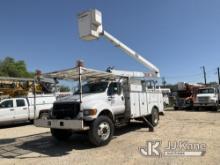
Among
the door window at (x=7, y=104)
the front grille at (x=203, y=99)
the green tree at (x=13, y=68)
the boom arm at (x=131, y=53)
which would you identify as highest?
the green tree at (x=13, y=68)

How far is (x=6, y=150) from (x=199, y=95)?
20836mm

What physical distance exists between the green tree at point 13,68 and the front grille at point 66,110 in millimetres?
54264

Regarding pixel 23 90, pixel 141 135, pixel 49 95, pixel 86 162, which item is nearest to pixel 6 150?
pixel 86 162

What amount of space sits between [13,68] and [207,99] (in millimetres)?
50900

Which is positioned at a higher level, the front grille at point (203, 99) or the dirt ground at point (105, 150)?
the front grille at point (203, 99)

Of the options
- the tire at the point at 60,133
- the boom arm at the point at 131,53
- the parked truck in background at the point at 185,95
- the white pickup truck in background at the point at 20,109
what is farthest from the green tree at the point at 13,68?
the tire at the point at 60,133

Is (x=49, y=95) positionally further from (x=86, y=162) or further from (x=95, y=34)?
(x=86, y=162)

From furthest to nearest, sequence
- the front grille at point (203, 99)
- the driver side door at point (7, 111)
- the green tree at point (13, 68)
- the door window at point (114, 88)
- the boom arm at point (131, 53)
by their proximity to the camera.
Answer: the green tree at point (13, 68), the front grille at point (203, 99), the driver side door at point (7, 111), the boom arm at point (131, 53), the door window at point (114, 88)

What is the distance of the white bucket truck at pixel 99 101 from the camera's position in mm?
8016

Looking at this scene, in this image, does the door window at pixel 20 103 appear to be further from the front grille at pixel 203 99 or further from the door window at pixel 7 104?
the front grille at pixel 203 99

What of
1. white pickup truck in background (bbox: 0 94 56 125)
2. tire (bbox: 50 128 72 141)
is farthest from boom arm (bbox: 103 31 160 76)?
white pickup truck in background (bbox: 0 94 56 125)

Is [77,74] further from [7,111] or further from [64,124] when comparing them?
[7,111]

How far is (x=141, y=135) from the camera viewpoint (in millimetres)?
10000

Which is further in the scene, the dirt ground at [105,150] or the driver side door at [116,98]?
the driver side door at [116,98]
